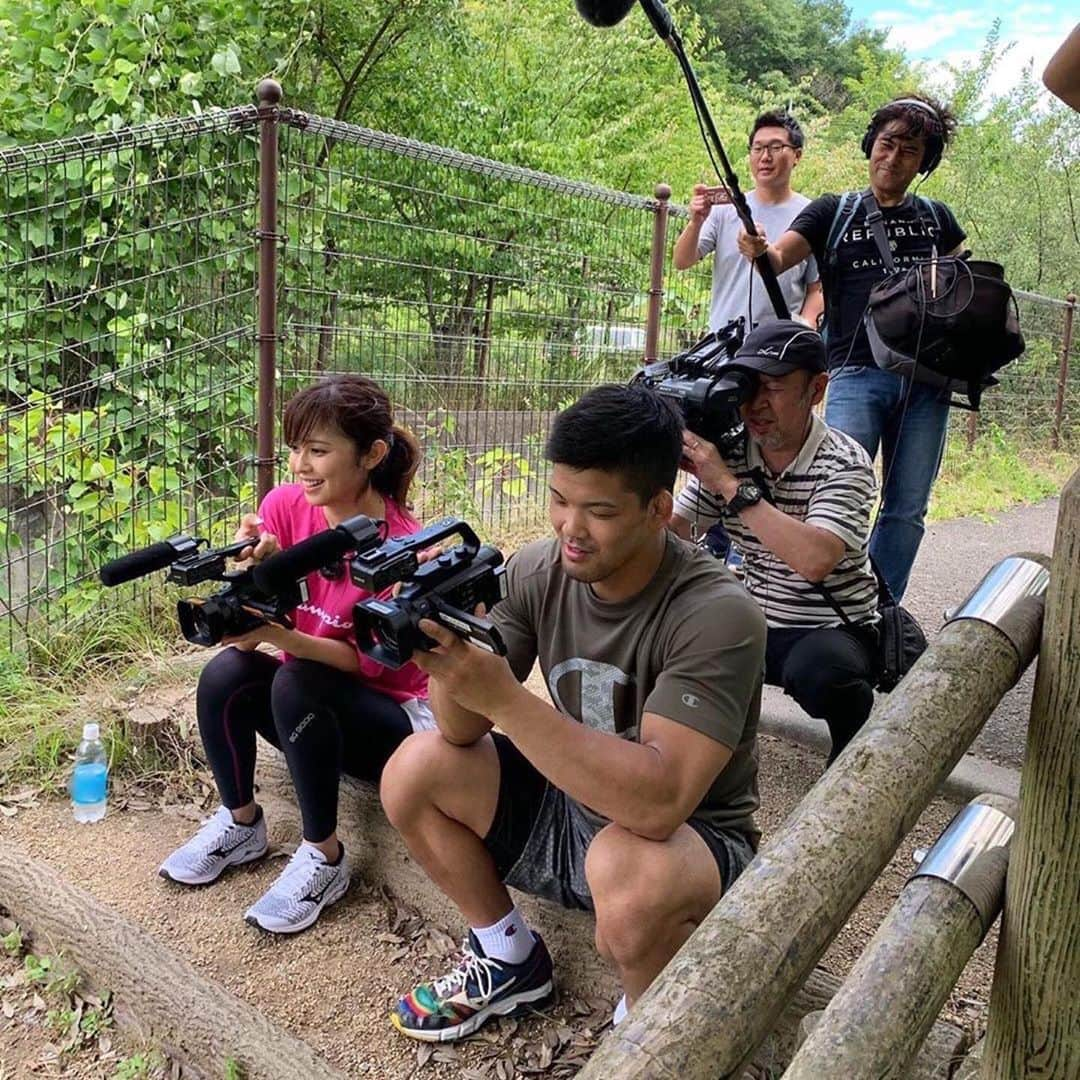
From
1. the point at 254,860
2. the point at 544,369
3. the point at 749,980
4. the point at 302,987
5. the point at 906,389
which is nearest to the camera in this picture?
the point at 749,980

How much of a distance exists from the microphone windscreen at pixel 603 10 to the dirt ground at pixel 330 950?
1.85m

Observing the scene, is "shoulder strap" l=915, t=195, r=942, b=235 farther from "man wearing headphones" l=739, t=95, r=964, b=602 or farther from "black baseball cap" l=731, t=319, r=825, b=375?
"black baseball cap" l=731, t=319, r=825, b=375

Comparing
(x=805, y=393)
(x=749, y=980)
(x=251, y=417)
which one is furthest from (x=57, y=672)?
→ (x=749, y=980)

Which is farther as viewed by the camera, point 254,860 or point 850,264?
point 850,264

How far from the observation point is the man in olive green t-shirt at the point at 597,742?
1.63 m

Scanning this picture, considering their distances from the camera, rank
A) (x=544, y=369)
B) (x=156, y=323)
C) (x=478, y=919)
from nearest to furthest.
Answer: (x=478, y=919) → (x=156, y=323) → (x=544, y=369)

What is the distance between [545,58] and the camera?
10.1 m

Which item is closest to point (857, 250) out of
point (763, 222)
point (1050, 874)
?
point (763, 222)

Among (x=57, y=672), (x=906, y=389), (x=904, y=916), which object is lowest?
(x=57, y=672)

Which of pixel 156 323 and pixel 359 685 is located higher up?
pixel 156 323

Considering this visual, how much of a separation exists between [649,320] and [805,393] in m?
3.21

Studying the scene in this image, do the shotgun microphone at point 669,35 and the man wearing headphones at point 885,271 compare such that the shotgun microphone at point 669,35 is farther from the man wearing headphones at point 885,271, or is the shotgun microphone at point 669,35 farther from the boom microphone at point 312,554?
the boom microphone at point 312,554

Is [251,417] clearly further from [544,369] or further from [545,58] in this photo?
[545,58]

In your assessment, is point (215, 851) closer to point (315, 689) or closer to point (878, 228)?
point (315, 689)
